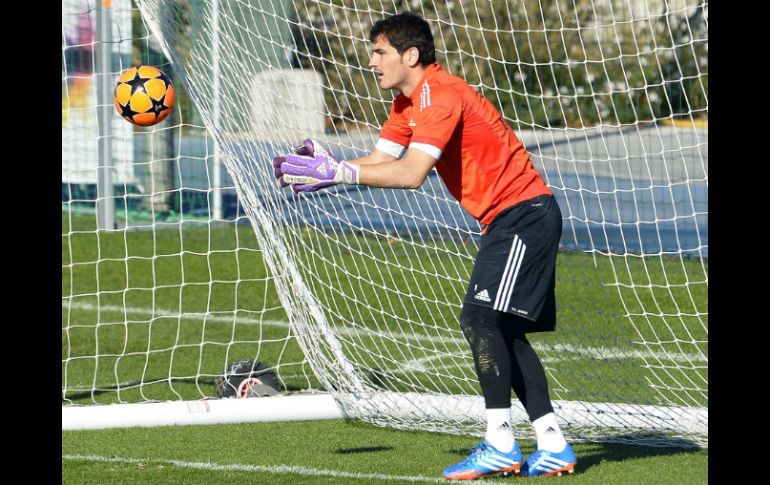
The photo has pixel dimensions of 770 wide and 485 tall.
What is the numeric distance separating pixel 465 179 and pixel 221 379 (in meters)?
2.35

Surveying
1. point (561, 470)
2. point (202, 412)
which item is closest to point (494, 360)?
point (561, 470)

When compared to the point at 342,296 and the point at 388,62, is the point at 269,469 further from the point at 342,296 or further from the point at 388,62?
the point at 342,296

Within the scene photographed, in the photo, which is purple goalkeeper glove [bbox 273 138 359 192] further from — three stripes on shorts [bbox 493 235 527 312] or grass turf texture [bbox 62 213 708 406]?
grass turf texture [bbox 62 213 708 406]

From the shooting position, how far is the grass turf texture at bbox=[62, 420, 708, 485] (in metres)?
5.07

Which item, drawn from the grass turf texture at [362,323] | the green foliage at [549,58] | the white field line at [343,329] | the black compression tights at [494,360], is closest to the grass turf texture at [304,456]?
the black compression tights at [494,360]

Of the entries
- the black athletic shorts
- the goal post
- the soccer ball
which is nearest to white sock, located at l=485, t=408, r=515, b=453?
the black athletic shorts

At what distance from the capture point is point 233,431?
6.11 metres

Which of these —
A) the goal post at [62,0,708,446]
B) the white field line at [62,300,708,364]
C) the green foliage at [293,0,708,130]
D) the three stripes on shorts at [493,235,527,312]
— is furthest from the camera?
the green foliage at [293,0,708,130]

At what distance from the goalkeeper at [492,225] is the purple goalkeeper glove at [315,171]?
3cm

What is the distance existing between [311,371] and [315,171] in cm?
322

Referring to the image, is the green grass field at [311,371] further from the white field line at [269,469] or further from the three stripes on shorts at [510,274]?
the three stripes on shorts at [510,274]

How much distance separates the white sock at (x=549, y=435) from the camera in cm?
510

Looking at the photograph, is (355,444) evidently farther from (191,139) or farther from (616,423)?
(191,139)
